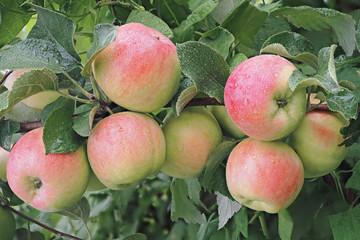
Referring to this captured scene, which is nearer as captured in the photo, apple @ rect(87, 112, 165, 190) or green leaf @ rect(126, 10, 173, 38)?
apple @ rect(87, 112, 165, 190)

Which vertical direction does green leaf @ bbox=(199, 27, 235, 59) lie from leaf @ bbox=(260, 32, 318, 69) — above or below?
below

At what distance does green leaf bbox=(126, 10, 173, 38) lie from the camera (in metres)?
0.81

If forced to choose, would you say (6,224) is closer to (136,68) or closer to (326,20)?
(136,68)

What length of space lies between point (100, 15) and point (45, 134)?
1.55ft

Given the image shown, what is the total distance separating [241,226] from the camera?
1050 millimetres

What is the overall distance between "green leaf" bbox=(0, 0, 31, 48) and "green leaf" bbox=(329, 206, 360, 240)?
28.5 inches

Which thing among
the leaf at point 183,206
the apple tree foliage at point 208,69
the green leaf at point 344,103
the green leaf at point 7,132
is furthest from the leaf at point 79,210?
the green leaf at point 344,103

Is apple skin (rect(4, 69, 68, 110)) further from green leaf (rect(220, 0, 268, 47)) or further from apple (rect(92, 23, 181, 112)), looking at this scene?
green leaf (rect(220, 0, 268, 47))

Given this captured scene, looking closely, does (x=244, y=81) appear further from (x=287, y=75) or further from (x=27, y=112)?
(x=27, y=112)

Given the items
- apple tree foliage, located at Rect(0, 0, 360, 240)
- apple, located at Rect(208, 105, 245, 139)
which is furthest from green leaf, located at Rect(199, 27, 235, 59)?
apple, located at Rect(208, 105, 245, 139)

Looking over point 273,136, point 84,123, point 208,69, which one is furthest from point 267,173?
point 84,123

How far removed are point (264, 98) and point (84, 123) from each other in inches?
10.3

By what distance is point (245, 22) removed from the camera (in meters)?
0.80

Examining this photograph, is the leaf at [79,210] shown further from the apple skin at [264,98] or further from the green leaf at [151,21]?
the apple skin at [264,98]
